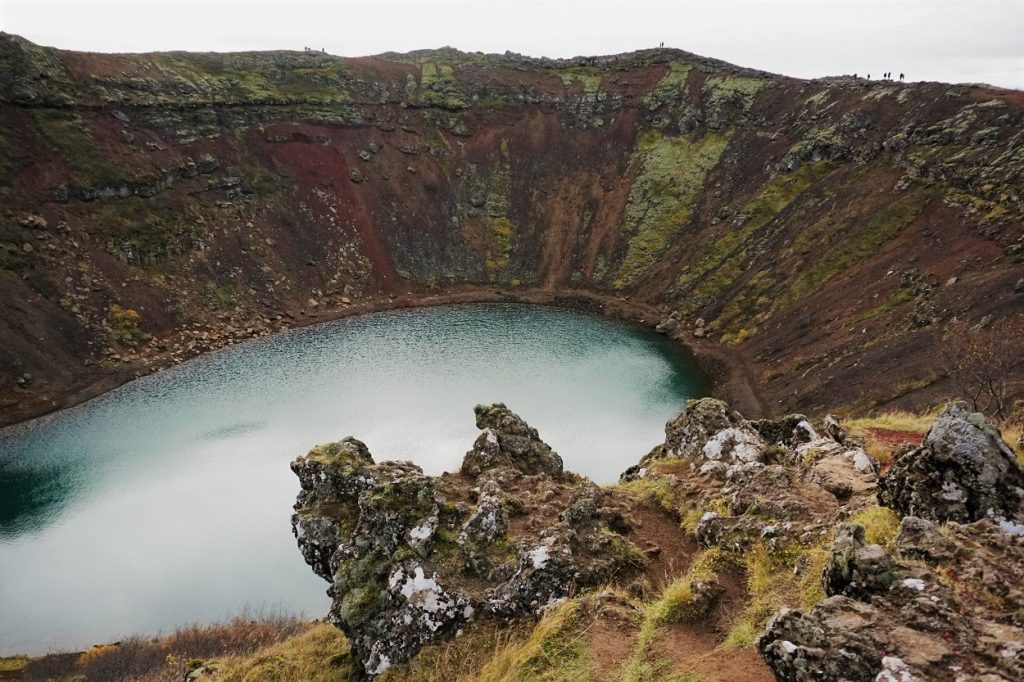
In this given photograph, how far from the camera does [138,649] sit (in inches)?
1160

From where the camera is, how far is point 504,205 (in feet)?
312

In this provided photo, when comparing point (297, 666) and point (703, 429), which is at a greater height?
point (703, 429)

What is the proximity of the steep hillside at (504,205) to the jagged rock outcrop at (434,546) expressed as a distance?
3369cm

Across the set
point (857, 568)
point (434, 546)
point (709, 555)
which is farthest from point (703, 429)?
point (857, 568)

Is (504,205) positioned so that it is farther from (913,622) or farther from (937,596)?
(913,622)

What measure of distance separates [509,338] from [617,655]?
59.4m

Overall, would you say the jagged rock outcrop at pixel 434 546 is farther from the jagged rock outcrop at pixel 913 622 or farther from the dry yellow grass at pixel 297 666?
the jagged rock outcrop at pixel 913 622

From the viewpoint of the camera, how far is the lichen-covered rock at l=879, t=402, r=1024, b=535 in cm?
983

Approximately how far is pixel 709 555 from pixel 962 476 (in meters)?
4.68

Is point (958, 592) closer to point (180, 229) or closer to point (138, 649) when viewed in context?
point (138, 649)

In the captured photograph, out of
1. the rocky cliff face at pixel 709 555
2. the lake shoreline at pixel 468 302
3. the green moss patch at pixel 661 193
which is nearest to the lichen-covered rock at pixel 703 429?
the rocky cliff face at pixel 709 555

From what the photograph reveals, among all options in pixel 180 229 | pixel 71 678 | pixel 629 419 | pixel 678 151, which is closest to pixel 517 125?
pixel 678 151

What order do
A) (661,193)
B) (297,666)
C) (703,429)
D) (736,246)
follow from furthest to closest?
(661,193)
(736,246)
(703,429)
(297,666)

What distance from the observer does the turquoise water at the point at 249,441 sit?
111 feet
